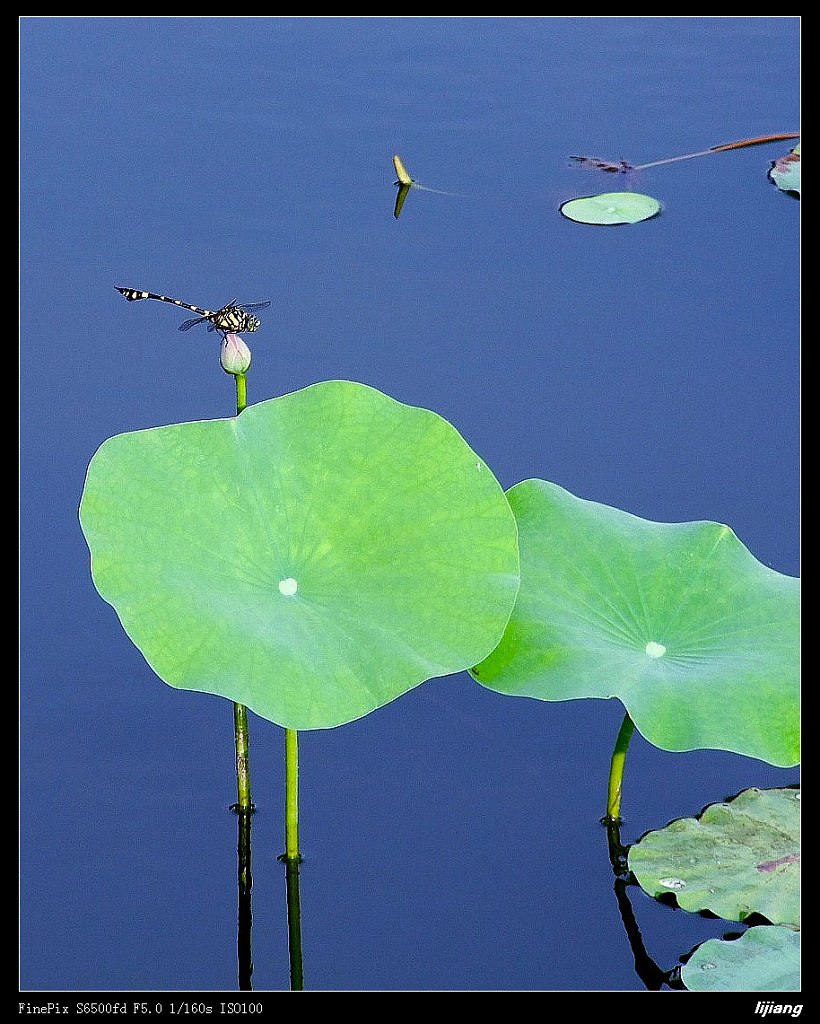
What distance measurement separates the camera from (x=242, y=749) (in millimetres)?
2498

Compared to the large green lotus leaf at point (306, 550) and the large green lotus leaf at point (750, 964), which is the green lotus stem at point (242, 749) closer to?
the large green lotus leaf at point (306, 550)

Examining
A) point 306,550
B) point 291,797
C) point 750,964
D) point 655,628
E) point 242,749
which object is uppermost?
point 306,550

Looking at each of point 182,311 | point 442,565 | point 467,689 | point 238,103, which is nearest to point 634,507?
point 467,689

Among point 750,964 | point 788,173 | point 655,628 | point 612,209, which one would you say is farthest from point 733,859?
point 788,173

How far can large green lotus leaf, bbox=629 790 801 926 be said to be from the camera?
7.38ft

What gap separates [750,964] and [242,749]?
44.1 inches

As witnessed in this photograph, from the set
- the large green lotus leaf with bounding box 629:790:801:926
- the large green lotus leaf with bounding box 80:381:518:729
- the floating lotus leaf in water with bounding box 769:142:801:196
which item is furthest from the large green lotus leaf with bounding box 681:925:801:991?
the floating lotus leaf in water with bounding box 769:142:801:196

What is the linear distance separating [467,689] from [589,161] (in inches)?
126

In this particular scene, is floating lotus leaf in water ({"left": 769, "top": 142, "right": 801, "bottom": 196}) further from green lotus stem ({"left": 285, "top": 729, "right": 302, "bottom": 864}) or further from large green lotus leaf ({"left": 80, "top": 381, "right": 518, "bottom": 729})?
green lotus stem ({"left": 285, "top": 729, "right": 302, "bottom": 864})

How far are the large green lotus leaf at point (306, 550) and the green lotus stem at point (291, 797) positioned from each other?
0.21 m

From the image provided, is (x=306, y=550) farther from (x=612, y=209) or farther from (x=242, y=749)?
(x=612, y=209)

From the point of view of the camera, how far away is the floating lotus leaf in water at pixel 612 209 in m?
4.97

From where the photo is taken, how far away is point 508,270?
4.62 metres

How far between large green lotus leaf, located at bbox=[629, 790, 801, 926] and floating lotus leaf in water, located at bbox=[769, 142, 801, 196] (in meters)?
3.39
